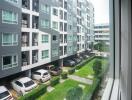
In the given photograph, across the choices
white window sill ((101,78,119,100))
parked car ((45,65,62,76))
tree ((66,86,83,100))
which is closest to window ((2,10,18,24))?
parked car ((45,65,62,76))

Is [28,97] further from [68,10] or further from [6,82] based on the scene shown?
[68,10]

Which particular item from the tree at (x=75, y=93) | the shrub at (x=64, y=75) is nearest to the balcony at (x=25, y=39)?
the shrub at (x=64, y=75)

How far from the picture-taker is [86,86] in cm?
125

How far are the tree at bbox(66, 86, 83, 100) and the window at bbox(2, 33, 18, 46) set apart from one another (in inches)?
16.5

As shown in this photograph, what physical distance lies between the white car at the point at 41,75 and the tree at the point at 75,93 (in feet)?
0.72

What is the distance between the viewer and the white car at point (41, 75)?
68 centimetres

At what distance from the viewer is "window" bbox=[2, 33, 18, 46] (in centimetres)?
54

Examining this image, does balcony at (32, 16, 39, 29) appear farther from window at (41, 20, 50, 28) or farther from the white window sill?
the white window sill

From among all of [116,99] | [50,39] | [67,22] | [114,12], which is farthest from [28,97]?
[114,12]

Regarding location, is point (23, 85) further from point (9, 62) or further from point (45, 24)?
point (45, 24)

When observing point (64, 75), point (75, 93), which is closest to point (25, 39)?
point (64, 75)

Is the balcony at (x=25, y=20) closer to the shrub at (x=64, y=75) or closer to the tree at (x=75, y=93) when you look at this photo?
the shrub at (x=64, y=75)

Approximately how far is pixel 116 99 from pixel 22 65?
131 cm

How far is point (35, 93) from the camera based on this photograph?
0.66 metres
